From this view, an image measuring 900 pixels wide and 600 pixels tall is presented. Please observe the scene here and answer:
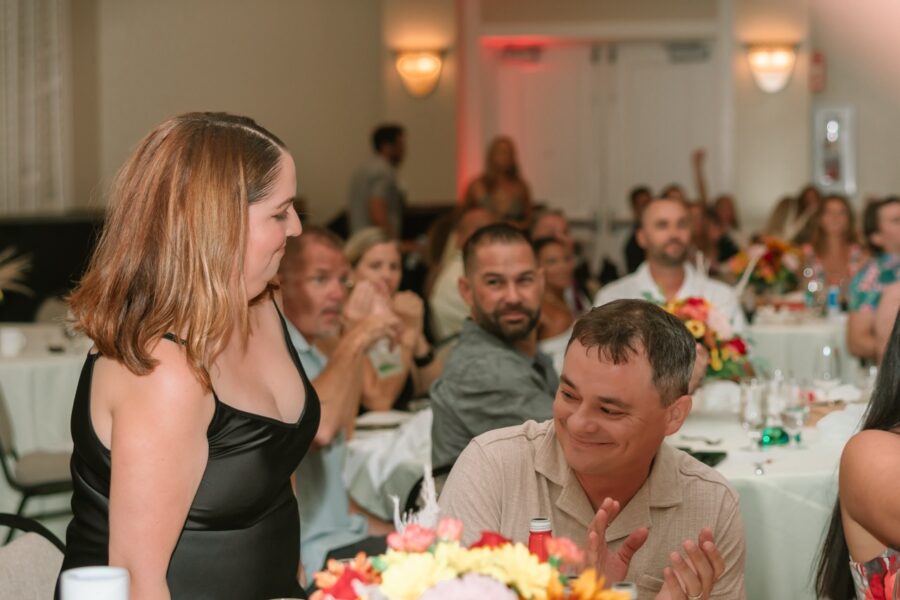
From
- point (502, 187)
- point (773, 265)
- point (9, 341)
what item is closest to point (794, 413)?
point (9, 341)

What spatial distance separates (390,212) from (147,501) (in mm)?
9409

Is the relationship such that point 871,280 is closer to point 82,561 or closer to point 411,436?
point 411,436

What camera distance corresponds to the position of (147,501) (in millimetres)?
1914

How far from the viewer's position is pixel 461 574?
1399 millimetres

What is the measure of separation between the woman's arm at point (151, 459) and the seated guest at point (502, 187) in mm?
7636

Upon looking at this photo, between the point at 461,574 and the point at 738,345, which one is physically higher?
the point at 461,574

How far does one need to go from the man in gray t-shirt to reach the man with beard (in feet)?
22.3

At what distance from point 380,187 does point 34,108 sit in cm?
300

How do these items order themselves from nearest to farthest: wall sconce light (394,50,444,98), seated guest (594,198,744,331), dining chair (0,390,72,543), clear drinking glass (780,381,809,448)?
clear drinking glass (780,381,809,448) < dining chair (0,390,72,543) < seated guest (594,198,744,331) < wall sconce light (394,50,444,98)

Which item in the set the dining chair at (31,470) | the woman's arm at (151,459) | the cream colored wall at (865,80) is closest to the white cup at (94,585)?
the woman's arm at (151,459)

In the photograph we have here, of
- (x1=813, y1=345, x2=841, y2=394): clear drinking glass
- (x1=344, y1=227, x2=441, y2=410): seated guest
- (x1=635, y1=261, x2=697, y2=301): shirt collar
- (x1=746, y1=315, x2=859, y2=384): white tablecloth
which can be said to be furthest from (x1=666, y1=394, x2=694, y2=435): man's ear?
(x1=746, y1=315, x2=859, y2=384): white tablecloth

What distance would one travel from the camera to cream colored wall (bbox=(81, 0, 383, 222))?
12.7 meters

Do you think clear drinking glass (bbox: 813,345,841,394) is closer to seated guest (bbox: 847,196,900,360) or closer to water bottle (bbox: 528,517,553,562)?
seated guest (bbox: 847,196,900,360)

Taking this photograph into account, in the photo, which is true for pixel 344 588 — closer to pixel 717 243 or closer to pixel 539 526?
pixel 539 526
